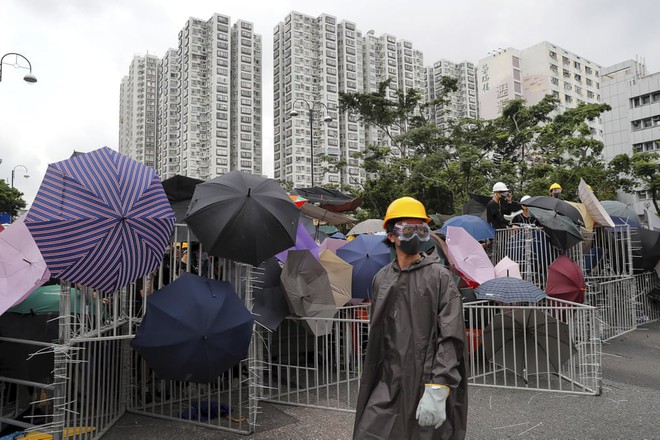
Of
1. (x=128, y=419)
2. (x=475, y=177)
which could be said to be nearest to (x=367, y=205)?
(x=475, y=177)

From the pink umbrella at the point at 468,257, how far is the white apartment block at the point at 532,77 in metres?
70.9

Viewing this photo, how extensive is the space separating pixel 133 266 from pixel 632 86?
6267 cm

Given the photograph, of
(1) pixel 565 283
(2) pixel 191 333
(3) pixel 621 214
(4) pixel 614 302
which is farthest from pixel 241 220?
(3) pixel 621 214

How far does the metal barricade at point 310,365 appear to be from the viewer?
224 inches

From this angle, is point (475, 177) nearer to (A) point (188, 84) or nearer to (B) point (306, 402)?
(B) point (306, 402)

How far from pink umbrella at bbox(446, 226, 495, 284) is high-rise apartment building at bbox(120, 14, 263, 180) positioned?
76.6 metres

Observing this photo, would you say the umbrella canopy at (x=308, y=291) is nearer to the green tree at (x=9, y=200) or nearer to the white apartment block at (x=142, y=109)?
the green tree at (x=9, y=200)

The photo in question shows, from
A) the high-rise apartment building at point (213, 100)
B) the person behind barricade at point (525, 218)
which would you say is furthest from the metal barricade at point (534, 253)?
the high-rise apartment building at point (213, 100)

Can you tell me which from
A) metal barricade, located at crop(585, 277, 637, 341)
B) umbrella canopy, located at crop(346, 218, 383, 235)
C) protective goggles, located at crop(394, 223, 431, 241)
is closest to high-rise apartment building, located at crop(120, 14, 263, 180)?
umbrella canopy, located at crop(346, 218, 383, 235)

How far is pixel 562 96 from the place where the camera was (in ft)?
250

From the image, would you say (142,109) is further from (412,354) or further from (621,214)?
(412,354)

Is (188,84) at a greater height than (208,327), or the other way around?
(188,84)

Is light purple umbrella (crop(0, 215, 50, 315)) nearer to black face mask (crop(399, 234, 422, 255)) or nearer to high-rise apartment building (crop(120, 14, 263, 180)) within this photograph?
black face mask (crop(399, 234, 422, 255))

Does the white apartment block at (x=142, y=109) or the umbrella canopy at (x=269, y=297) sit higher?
the white apartment block at (x=142, y=109)
